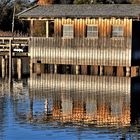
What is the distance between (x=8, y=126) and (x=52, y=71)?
3013 cm

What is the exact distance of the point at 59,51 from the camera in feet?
182

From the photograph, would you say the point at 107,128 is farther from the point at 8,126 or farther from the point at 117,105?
the point at 117,105

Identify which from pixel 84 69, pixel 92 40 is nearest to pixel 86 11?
pixel 92 40

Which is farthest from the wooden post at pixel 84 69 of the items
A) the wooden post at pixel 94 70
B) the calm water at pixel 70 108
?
the calm water at pixel 70 108

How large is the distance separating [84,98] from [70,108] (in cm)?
410

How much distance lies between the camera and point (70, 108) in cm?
3444

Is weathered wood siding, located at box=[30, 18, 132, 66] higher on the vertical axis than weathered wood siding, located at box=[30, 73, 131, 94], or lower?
higher

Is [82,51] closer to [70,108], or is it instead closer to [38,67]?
[38,67]

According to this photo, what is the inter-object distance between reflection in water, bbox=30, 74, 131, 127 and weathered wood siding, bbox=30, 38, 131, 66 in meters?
2.35

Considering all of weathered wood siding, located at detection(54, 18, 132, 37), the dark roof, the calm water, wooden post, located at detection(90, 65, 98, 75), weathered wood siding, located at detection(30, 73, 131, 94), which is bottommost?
the calm water

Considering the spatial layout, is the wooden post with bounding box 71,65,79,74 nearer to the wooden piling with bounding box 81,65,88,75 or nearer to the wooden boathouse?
the wooden boathouse

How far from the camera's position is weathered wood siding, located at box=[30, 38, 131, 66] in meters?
52.8

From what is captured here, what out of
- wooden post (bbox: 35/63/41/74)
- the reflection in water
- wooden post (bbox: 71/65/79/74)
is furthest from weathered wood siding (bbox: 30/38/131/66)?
the reflection in water

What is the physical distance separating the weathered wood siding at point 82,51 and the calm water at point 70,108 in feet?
10.1
